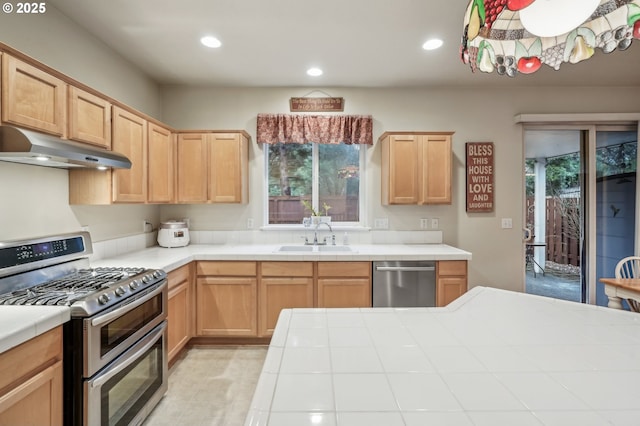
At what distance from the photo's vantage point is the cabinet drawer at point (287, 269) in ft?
9.35

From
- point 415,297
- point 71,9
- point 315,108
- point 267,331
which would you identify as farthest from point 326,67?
point 267,331

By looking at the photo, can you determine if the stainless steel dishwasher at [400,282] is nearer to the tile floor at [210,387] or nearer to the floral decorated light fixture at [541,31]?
the tile floor at [210,387]

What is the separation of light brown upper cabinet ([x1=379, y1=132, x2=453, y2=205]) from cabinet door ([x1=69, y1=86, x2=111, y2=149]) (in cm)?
242

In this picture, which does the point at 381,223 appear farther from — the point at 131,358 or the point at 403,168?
the point at 131,358

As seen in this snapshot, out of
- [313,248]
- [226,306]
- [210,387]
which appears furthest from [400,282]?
[210,387]

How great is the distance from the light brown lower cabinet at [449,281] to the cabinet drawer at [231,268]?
170cm

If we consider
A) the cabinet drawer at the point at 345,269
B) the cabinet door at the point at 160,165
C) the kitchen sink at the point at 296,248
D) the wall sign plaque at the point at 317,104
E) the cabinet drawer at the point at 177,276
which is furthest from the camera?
the wall sign plaque at the point at 317,104

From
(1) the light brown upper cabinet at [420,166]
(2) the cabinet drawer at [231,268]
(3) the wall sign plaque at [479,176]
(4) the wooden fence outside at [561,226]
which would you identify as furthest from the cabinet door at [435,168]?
(2) the cabinet drawer at [231,268]

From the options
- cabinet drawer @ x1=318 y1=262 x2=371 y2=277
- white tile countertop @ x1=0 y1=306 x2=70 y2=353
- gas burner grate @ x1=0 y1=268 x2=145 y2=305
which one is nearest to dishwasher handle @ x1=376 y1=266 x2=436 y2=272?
cabinet drawer @ x1=318 y1=262 x2=371 y2=277

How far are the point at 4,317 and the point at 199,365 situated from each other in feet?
5.51

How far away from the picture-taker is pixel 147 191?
8.80 feet

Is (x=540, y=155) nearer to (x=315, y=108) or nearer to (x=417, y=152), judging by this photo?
(x=417, y=152)

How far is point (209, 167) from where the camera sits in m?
3.16

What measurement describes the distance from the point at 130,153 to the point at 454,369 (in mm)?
2601
